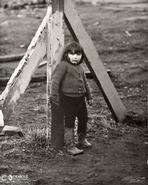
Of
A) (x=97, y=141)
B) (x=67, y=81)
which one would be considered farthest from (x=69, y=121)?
(x=97, y=141)

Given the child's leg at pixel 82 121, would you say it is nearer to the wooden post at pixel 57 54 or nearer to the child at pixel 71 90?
the child at pixel 71 90

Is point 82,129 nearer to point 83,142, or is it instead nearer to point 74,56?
point 83,142

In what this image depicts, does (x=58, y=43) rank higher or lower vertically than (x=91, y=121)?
higher

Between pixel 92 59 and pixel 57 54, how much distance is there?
24.5 inches

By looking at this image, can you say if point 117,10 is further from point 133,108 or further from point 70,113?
point 70,113

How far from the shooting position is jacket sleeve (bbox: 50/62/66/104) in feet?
18.6

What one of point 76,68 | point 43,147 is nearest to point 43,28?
point 76,68

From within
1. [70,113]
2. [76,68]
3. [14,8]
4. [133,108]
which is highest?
[76,68]

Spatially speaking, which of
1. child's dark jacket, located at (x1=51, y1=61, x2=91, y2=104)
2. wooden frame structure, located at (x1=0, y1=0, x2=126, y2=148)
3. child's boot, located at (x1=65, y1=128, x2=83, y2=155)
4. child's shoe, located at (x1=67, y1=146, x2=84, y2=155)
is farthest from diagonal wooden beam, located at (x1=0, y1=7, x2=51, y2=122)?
child's shoe, located at (x1=67, y1=146, x2=84, y2=155)

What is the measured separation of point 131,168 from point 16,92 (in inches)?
64.3

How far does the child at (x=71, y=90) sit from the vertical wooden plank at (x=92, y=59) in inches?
18.0

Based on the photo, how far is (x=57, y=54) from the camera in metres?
5.93

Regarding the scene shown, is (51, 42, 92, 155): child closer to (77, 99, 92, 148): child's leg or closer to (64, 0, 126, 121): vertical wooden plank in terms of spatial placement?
(77, 99, 92, 148): child's leg

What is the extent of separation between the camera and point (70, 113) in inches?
231
